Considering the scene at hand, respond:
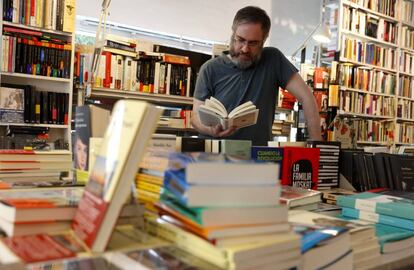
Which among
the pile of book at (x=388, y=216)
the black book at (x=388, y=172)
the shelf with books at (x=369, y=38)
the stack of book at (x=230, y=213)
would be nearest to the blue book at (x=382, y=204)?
the pile of book at (x=388, y=216)

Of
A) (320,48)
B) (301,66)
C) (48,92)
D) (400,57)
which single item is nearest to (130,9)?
(48,92)

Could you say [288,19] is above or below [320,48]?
above

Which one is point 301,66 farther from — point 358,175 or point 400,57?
point 358,175

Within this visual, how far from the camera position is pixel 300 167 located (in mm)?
1742

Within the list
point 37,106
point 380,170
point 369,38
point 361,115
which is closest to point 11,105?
point 37,106

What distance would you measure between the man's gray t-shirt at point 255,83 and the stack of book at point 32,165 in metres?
0.97

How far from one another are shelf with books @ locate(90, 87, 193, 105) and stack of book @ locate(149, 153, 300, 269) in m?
3.29

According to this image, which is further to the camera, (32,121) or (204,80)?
(32,121)

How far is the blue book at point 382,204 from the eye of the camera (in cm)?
122

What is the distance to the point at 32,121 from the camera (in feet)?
11.8

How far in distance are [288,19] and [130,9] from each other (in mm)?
2533

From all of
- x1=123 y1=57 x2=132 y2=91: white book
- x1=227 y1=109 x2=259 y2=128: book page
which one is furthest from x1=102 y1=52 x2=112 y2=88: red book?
x1=227 y1=109 x2=259 y2=128: book page

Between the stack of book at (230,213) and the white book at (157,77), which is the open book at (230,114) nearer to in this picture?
the stack of book at (230,213)

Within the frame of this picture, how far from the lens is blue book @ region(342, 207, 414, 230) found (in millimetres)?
1217
